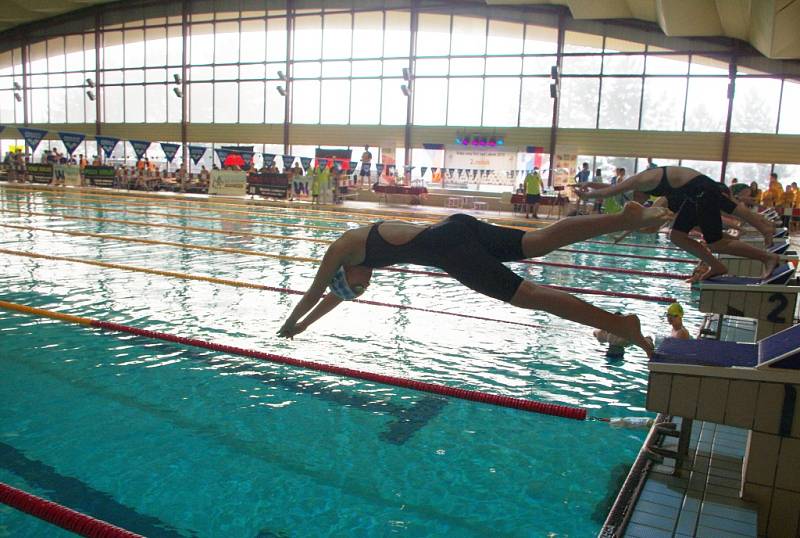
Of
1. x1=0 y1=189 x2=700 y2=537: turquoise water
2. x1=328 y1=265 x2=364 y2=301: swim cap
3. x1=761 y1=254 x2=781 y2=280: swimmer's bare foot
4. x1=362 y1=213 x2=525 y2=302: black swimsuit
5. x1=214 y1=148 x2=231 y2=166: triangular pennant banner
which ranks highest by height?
x1=214 y1=148 x2=231 y2=166: triangular pennant banner

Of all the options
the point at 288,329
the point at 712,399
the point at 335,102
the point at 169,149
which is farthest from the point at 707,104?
the point at 712,399

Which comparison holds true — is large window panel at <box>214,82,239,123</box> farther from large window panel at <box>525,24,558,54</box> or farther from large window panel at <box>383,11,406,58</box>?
large window panel at <box>525,24,558,54</box>

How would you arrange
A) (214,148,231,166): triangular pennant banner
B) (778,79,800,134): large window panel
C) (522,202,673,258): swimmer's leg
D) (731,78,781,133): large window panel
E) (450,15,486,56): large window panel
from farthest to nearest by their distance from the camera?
(450,15,486,56): large window panel → (214,148,231,166): triangular pennant banner → (731,78,781,133): large window panel → (778,79,800,134): large window panel → (522,202,673,258): swimmer's leg

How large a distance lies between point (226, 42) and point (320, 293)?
32.7 m

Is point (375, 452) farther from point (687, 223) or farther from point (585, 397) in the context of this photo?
point (687, 223)

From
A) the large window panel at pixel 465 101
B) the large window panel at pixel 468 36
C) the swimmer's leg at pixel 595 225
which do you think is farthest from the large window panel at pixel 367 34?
the swimmer's leg at pixel 595 225

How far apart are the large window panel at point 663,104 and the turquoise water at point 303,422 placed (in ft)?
66.8

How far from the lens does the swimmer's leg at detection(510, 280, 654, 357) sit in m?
3.21

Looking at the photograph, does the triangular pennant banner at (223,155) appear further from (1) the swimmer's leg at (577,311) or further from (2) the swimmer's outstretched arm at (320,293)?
(1) the swimmer's leg at (577,311)

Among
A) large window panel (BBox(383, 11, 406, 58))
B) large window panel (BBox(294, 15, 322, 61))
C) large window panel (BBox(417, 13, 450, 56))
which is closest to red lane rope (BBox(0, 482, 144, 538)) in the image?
large window panel (BBox(417, 13, 450, 56))

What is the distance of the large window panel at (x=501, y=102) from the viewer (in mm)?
27531

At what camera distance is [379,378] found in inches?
181

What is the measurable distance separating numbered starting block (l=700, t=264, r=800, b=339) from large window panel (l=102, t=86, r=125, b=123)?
122ft

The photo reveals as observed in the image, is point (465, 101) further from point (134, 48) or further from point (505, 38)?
point (134, 48)
